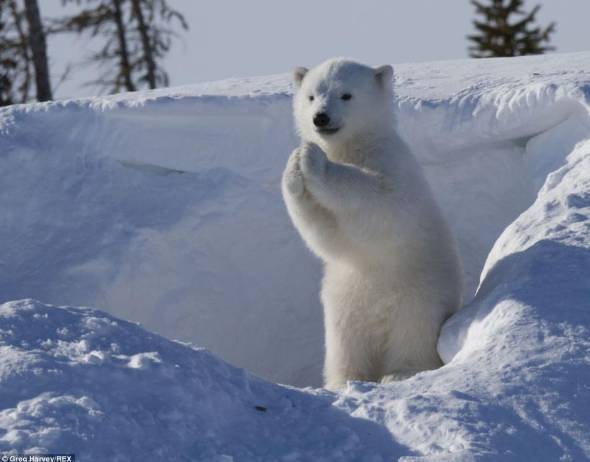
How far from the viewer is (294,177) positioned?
495cm

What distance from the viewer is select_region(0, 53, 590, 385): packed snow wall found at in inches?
257

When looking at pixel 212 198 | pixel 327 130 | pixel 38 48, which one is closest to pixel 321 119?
pixel 327 130

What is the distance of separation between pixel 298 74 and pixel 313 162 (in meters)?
1.02

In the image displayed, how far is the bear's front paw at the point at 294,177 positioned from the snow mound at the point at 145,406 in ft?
4.39

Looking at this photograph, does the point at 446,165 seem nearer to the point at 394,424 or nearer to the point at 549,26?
the point at 394,424

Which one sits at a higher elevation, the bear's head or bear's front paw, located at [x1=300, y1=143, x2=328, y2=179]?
the bear's head

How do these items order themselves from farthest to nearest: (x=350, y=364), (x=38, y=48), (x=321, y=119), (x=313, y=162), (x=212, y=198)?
(x=38, y=48)
(x=212, y=198)
(x=350, y=364)
(x=321, y=119)
(x=313, y=162)

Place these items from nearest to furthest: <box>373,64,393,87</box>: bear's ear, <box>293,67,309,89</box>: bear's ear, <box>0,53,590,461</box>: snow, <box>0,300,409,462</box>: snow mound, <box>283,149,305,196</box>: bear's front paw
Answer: <box>0,300,409,462</box>: snow mound, <box>0,53,590,461</box>: snow, <box>283,149,305,196</box>: bear's front paw, <box>373,64,393,87</box>: bear's ear, <box>293,67,309,89</box>: bear's ear

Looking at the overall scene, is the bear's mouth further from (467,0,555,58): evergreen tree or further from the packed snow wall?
(467,0,555,58): evergreen tree

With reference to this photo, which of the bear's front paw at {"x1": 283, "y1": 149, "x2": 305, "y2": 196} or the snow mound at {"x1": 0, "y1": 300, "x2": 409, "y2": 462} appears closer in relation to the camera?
the snow mound at {"x1": 0, "y1": 300, "x2": 409, "y2": 462}

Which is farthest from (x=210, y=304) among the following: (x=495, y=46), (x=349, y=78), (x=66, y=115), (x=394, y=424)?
(x=495, y=46)

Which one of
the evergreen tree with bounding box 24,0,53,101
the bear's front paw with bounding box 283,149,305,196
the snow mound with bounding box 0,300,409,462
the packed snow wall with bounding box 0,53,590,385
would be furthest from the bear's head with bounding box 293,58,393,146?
the evergreen tree with bounding box 24,0,53,101

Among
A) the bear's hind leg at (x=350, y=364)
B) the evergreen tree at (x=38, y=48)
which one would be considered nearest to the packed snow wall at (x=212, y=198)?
the bear's hind leg at (x=350, y=364)

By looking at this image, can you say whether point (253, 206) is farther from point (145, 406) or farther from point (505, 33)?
point (505, 33)
